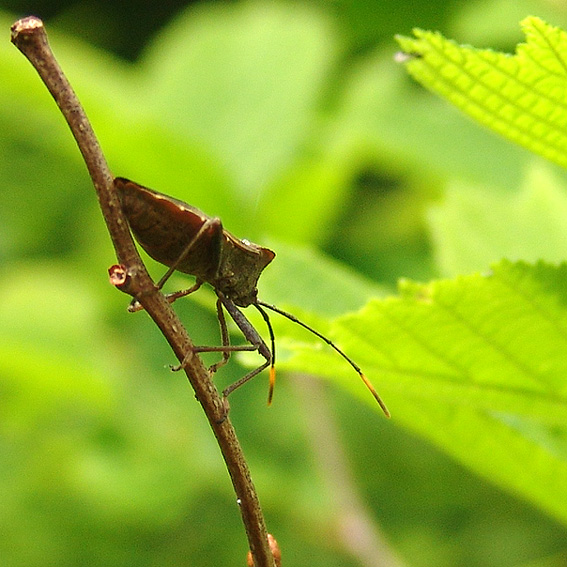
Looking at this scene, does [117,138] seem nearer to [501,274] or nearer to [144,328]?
[144,328]

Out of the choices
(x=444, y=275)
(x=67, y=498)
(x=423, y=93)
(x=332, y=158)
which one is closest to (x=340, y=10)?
(x=423, y=93)

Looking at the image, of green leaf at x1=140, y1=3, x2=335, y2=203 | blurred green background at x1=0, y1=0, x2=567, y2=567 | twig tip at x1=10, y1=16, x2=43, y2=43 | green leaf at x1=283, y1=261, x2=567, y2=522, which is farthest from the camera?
green leaf at x1=140, y1=3, x2=335, y2=203

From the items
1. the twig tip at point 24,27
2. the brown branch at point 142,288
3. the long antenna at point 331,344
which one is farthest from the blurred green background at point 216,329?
the twig tip at point 24,27

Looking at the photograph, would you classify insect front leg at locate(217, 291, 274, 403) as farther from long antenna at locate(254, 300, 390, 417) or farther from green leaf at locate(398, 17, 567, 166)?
green leaf at locate(398, 17, 567, 166)

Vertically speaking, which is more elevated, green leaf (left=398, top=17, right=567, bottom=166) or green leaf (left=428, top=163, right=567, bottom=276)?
green leaf (left=398, top=17, right=567, bottom=166)

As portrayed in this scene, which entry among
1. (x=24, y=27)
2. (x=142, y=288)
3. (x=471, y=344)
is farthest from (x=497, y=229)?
(x=24, y=27)

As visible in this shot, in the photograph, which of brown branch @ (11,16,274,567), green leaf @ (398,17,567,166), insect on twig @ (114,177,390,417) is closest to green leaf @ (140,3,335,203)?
insect on twig @ (114,177,390,417)
